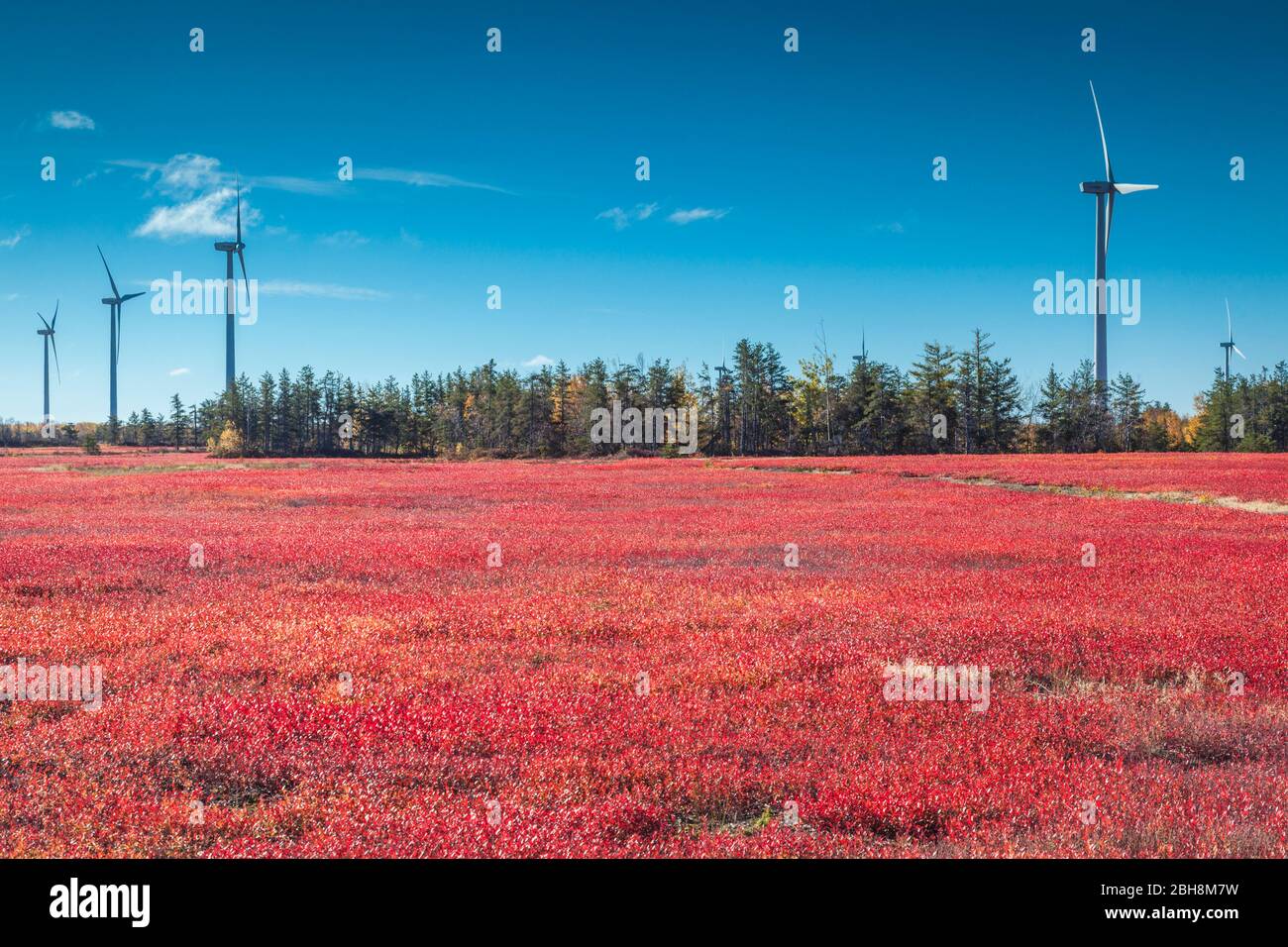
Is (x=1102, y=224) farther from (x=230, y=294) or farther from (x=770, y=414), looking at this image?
(x=230, y=294)

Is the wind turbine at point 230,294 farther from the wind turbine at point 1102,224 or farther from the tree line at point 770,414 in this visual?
the wind turbine at point 1102,224

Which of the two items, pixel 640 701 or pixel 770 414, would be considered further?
pixel 770 414

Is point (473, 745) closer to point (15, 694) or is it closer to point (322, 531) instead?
point (15, 694)

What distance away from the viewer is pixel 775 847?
521 centimetres

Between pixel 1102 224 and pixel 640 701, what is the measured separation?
4220 inches

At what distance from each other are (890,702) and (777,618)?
4144 mm

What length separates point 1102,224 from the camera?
9588cm

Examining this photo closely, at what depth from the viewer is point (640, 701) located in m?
8.48

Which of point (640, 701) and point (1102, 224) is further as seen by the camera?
point (1102, 224)

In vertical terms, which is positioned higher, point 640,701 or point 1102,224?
point 1102,224

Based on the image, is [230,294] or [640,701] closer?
Result: [640,701]

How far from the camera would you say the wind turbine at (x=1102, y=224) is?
77.7 meters

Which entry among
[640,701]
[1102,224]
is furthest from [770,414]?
[640,701]

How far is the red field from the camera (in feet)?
18.4
